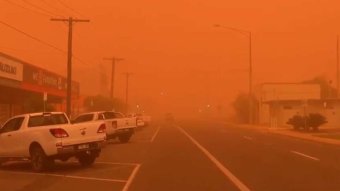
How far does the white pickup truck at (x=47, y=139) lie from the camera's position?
2023 cm

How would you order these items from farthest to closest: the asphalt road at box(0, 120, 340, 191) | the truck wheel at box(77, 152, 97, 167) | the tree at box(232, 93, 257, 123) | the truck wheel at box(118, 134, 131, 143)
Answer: the tree at box(232, 93, 257, 123) → the truck wheel at box(118, 134, 131, 143) → the truck wheel at box(77, 152, 97, 167) → the asphalt road at box(0, 120, 340, 191)

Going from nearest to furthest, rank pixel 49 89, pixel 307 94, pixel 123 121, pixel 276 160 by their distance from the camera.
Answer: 1. pixel 276 160
2. pixel 123 121
3. pixel 49 89
4. pixel 307 94

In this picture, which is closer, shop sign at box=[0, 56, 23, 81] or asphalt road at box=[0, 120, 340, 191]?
asphalt road at box=[0, 120, 340, 191]

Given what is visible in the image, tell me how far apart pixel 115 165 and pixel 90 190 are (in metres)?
7.11

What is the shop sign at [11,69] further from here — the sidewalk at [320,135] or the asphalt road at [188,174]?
the sidewalk at [320,135]

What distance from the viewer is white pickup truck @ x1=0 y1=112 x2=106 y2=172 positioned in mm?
20234

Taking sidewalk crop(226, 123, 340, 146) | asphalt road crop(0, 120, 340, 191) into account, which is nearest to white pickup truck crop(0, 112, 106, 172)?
asphalt road crop(0, 120, 340, 191)

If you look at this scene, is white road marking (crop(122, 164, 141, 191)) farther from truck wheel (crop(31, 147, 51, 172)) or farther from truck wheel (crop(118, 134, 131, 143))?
truck wheel (crop(118, 134, 131, 143))

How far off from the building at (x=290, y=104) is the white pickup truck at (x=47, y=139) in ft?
149

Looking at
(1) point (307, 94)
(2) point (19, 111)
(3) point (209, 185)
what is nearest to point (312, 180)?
(3) point (209, 185)

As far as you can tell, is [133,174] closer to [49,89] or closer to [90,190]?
[90,190]

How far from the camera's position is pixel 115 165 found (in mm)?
22391

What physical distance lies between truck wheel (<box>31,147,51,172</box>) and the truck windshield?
1.07 metres

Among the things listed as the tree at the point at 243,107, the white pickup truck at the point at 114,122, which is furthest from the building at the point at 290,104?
the white pickup truck at the point at 114,122
